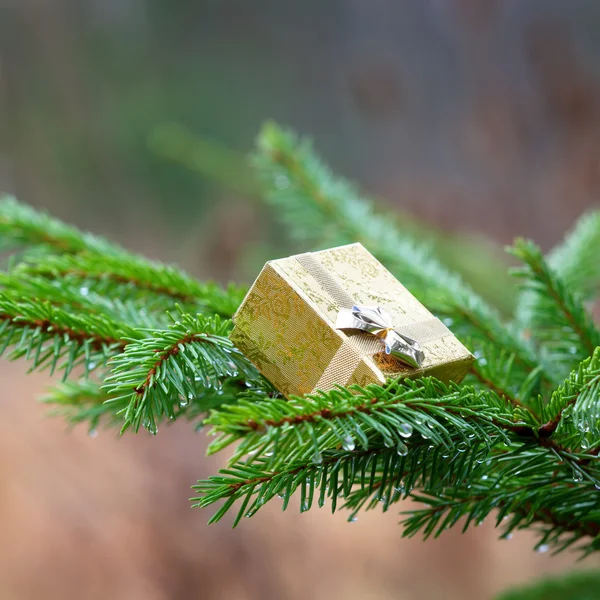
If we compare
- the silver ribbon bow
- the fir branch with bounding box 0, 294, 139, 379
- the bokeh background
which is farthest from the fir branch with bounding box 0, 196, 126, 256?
the bokeh background

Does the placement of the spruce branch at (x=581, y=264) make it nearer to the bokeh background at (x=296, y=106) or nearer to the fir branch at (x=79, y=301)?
the fir branch at (x=79, y=301)

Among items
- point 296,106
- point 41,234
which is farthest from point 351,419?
point 296,106

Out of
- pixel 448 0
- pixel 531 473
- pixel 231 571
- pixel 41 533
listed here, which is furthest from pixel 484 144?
pixel 531 473

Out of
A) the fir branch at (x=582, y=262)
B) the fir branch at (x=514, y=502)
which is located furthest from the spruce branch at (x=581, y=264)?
the fir branch at (x=514, y=502)

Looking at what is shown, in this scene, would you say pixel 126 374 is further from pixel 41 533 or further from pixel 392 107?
pixel 392 107

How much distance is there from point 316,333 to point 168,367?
9 cm

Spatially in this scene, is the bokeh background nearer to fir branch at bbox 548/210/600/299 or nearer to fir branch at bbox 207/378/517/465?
fir branch at bbox 548/210/600/299

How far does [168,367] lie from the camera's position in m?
0.35

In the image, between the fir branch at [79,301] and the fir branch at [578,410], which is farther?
the fir branch at [79,301]

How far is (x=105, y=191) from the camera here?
8.58ft

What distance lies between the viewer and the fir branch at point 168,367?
0.34 metres

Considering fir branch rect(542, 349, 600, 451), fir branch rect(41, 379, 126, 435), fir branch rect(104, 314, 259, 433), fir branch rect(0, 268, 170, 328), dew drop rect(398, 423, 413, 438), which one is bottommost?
fir branch rect(41, 379, 126, 435)

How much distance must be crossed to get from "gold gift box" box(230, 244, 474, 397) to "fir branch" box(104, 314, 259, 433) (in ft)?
0.08

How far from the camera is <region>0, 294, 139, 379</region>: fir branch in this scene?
0.41m
